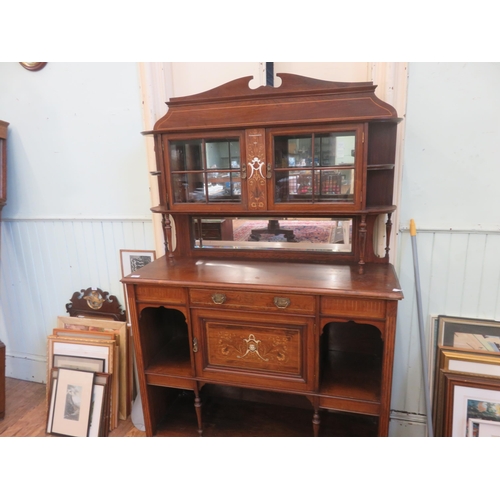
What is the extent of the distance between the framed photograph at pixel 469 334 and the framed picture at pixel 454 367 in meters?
0.05

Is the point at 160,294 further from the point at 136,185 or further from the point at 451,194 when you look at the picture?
the point at 451,194

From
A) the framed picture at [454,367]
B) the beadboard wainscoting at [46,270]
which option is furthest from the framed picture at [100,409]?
the framed picture at [454,367]

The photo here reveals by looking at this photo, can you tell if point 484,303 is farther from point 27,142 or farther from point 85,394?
point 27,142

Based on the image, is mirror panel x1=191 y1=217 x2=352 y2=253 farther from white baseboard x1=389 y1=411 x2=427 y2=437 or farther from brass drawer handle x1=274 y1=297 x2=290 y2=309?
white baseboard x1=389 y1=411 x2=427 y2=437

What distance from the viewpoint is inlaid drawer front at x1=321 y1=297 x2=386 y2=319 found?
142 cm

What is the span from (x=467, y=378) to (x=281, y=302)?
1.01m

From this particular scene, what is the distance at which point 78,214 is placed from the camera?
2.29 meters

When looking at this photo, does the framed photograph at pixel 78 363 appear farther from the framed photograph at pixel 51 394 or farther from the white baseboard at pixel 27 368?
the white baseboard at pixel 27 368

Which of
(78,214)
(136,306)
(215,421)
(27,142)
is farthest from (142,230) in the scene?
(215,421)

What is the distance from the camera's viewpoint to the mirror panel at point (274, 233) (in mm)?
1792

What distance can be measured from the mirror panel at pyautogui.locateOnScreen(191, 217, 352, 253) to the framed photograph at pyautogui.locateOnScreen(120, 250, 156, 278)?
385 mm

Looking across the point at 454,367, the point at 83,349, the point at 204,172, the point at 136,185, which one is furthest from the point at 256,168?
the point at 83,349

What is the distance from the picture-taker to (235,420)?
2.04m
